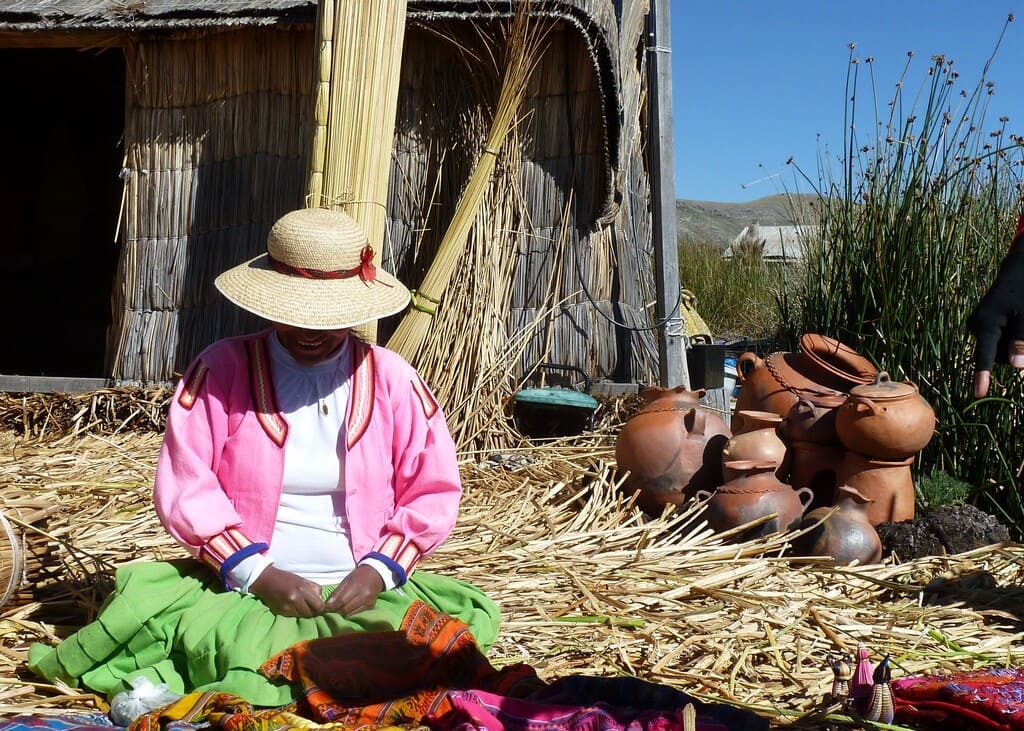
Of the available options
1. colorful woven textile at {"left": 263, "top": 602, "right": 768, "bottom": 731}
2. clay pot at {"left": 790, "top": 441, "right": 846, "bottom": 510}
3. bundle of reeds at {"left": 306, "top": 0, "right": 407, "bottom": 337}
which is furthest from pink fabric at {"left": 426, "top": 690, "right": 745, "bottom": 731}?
bundle of reeds at {"left": 306, "top": 0, "right": 407, "bottom": 337}

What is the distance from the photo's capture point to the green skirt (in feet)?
7.95

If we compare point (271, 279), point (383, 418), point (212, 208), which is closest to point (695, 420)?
point (383, 418)

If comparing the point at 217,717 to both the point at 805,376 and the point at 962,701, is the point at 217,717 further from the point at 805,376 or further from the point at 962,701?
the point at 805,376

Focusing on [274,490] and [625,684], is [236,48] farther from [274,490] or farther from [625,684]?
[625,684]

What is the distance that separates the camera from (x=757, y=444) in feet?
13.2

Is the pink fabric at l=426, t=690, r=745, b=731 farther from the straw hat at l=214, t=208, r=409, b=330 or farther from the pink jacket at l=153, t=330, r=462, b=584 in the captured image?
the straw hat at l=214, t=208, r=409, b=330

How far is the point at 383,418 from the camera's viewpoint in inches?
108

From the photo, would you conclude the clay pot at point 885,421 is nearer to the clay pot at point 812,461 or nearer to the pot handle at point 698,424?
the clay pot at point 812,461

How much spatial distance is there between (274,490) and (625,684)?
95 cm

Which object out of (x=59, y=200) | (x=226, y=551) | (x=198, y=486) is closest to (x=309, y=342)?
(x=198, y=486)

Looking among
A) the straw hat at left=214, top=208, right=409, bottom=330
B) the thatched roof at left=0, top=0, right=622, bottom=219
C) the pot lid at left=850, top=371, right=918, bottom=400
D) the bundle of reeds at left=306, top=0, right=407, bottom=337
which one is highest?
the thatched roof at left=0, top=0, right=622, bottom=219

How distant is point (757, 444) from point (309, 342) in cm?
202

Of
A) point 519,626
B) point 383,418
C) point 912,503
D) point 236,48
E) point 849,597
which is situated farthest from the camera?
point 236,48

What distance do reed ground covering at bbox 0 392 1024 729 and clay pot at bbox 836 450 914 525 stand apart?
0.30 metres
